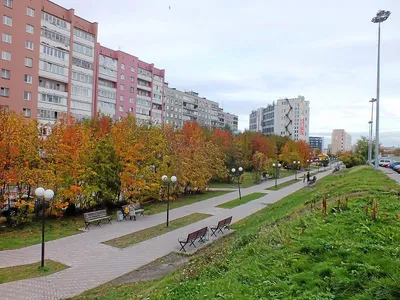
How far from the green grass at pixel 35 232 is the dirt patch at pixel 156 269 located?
19.7 feet

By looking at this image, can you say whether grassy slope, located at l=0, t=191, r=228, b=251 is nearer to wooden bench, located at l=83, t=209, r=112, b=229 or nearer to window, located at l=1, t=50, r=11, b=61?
wooden bench, located at l=83, t=209, r=112, b=229

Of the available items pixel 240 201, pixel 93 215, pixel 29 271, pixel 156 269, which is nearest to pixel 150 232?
pixel 93 215

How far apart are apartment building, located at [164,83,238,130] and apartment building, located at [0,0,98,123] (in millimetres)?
41497

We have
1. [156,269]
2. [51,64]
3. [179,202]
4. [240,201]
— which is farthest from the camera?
[51,64]

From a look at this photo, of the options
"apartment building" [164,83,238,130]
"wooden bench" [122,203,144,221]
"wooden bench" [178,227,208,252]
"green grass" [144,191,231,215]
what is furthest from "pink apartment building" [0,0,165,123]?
"apartment building" [164,83,238,130]

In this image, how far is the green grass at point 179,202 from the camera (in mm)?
22266

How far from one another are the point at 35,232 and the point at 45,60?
30400 millimetres

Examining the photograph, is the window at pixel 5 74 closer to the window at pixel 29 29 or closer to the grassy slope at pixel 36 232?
the window at pixel 29 29

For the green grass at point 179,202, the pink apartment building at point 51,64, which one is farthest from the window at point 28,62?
the green grass at point 179,202

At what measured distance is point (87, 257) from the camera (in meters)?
Result: 12.1

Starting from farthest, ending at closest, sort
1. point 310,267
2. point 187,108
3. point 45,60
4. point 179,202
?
point 187,108, point 45,60, point 179,202, point 310,267

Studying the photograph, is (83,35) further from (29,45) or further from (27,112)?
(27,112)

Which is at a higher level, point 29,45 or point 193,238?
point 29,45

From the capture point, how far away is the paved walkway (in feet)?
30.2
